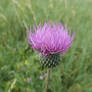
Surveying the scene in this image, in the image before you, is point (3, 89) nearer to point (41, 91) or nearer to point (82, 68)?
point (41, 91)

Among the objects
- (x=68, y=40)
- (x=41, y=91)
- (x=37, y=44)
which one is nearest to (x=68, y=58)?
(x=41, y=91)

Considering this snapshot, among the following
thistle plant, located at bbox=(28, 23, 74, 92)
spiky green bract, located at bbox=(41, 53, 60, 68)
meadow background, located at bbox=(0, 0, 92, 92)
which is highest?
thistle plant, located at bbox=(28, 23, 74, 92)

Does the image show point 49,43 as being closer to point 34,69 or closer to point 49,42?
point 49,42

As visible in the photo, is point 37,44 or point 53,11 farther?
point 53,11

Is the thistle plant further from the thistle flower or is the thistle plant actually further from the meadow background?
the meadow background

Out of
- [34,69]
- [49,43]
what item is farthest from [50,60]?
[34,69]

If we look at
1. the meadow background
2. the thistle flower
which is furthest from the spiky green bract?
the meadow background

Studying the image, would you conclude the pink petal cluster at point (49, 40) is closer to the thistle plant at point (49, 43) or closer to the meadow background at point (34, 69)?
the thistle plant at point (49, 43)

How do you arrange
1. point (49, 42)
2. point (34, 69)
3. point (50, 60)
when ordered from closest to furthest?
point (49, 42), point (50, 60), point (34, 69)
